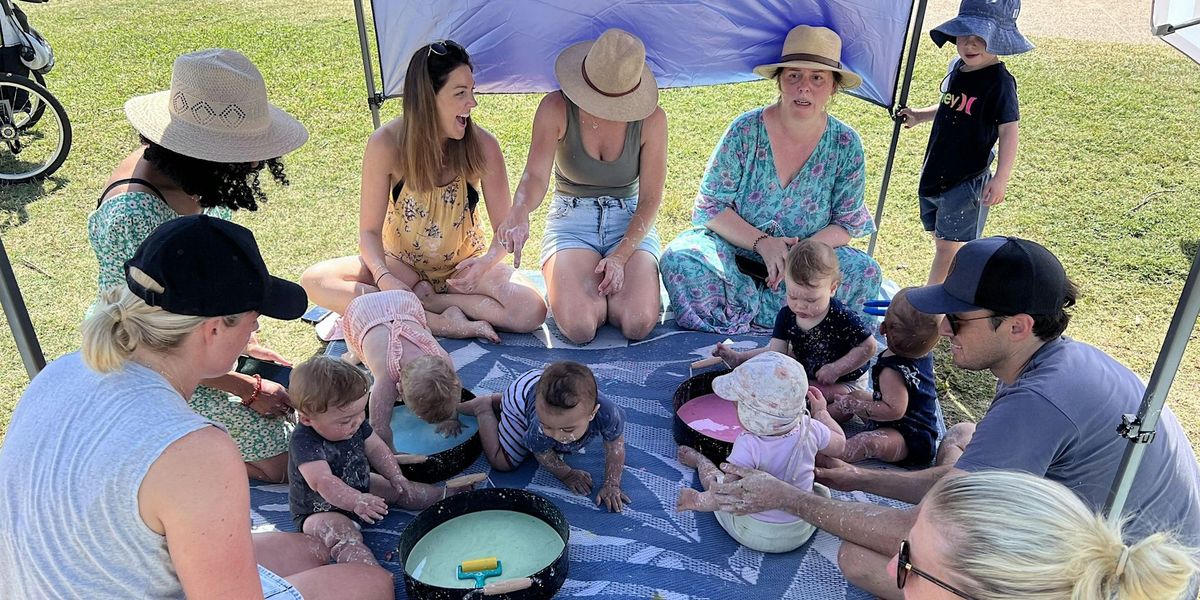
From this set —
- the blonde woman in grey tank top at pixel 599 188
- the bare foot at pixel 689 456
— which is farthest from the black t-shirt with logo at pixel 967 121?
the bare foot at pixel 689 456

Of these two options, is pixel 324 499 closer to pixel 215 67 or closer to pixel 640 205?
pixel 215 67

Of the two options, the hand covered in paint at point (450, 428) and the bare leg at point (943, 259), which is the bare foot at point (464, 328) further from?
the bare leg at point (943, 259)

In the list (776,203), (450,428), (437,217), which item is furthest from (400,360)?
(776,203)

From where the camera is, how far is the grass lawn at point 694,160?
4.47 m

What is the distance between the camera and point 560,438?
103 inches

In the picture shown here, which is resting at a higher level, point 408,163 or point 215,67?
point 215,67

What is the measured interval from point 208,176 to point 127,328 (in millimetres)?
1135

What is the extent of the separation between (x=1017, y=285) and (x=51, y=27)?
1037 centimetres

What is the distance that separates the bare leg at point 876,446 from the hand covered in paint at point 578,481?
0.88m

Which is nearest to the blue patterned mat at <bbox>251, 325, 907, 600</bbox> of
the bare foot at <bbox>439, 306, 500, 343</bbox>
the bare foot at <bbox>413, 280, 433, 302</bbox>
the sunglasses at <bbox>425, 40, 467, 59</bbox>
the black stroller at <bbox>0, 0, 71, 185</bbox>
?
the bare foot at <bbox>439, 306, 500, 343</bbox>

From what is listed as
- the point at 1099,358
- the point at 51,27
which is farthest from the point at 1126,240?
the point at 51,27

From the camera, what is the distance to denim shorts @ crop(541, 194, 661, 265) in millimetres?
3914

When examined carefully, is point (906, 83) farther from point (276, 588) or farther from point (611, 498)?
point (276, 588)

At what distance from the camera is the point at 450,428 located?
2979mm
